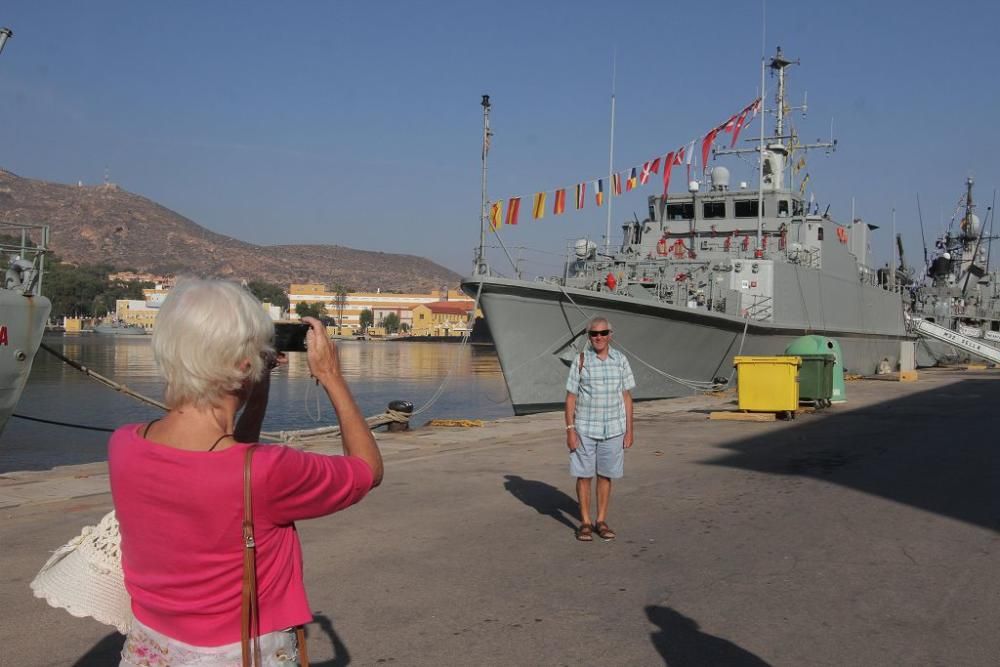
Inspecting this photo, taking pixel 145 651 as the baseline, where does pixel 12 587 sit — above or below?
below

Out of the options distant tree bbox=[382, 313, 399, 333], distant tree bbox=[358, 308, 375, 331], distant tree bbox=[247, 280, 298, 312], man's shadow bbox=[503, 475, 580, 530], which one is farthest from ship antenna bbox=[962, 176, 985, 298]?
distant tree bbox=[382, 313, 399, 333]

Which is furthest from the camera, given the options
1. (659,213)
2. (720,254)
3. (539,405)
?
(659,213)

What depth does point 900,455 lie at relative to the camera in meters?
10.4

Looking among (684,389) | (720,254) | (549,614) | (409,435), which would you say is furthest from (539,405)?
(549,614)

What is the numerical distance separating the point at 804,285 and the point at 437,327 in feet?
359

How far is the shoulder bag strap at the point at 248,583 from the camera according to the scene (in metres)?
1.95

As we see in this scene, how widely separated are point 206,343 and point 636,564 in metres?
4.05

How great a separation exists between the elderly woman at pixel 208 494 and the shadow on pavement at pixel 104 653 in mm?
2037

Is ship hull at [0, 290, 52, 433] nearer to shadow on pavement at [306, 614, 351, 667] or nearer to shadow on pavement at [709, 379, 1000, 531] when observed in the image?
shadow on pavement at [306, 614, 351, 667]

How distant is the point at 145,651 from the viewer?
2.09m

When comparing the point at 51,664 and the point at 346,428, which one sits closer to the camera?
the point at 346,428

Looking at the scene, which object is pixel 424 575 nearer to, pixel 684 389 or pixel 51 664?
pixel 51 664

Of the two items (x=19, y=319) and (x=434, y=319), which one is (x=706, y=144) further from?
(x=434, y=319)

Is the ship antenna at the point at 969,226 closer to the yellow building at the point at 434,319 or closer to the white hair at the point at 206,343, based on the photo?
the white hair at the point at 206,343
